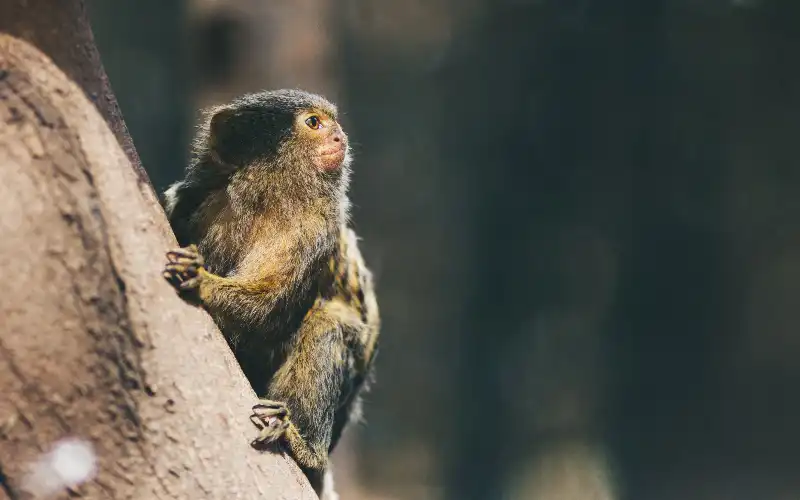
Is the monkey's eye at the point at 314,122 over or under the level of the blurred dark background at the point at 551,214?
Result: over

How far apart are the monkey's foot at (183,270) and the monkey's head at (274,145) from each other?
0.73 metres

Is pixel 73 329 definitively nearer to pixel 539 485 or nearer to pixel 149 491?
pixel 149 491

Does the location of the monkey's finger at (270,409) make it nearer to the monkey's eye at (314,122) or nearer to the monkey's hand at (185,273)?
the monkey's hand at (185,273)

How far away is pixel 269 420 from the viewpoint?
108 inches

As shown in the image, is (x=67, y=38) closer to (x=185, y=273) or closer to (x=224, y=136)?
(x=185, y=273)

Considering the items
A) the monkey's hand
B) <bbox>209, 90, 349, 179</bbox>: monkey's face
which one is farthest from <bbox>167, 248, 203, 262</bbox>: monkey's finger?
<bbox>209, 90, 349, 179</bbox>: monkey's face

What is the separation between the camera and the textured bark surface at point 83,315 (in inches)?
90.2

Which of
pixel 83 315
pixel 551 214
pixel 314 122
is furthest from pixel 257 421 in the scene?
pixel 551 214

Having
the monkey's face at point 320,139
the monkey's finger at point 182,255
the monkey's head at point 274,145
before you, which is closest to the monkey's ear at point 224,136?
the monkey's head at point 274,145

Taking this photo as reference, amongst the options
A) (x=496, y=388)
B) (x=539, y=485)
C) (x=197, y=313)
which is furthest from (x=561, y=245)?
(x=197, y=313)

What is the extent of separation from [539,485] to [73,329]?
13.1 ft

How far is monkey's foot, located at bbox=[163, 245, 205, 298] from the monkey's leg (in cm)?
60

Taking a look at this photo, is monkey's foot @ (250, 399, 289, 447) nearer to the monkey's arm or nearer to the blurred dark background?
the monkey's arm

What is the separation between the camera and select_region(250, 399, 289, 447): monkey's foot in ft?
8.65
